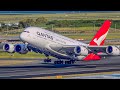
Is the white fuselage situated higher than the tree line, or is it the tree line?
the tree line

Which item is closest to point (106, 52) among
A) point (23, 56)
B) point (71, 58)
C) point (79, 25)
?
point (71, 58)

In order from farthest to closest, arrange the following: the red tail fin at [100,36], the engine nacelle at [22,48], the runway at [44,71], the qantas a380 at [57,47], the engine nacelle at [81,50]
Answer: the red tail fin at [100,36] < the engine nacelle at [22,48] < the qantas a380 at [57,47] < the engine nacelle at [81,50] < the runway at [44,71]

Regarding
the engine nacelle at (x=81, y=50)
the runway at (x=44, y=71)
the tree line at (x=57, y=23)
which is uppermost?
the tree line at (x=57, y=23)

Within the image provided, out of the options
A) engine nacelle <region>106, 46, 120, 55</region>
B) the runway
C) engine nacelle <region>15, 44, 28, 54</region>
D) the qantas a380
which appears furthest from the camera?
engine nacelle <region>15, 44, 28, 54</region>

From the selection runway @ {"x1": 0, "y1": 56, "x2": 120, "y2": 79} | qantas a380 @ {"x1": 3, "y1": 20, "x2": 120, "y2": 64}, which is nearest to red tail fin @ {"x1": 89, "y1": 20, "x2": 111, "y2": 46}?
qantas a380 @ {"x1": 3, "y1": 20, "x2": 120, "y2": 64}

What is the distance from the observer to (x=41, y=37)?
40094mm

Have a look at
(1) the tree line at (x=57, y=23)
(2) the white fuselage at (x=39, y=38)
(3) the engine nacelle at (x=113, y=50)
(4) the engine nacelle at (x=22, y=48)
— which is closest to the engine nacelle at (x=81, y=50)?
(3) the engine nacelle at (x=113, y=50)

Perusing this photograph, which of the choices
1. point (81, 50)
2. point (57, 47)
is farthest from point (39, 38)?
point (81, 50)

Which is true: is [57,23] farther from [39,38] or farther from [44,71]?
[44,71]

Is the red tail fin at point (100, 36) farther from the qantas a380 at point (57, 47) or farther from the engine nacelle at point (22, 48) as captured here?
the engine nacelle at point (22, 48)

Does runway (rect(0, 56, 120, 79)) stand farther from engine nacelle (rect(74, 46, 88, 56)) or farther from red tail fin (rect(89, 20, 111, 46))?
red tail fin (rect(89, 20, 111, 46))

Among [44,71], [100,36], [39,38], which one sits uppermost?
[100,36]
